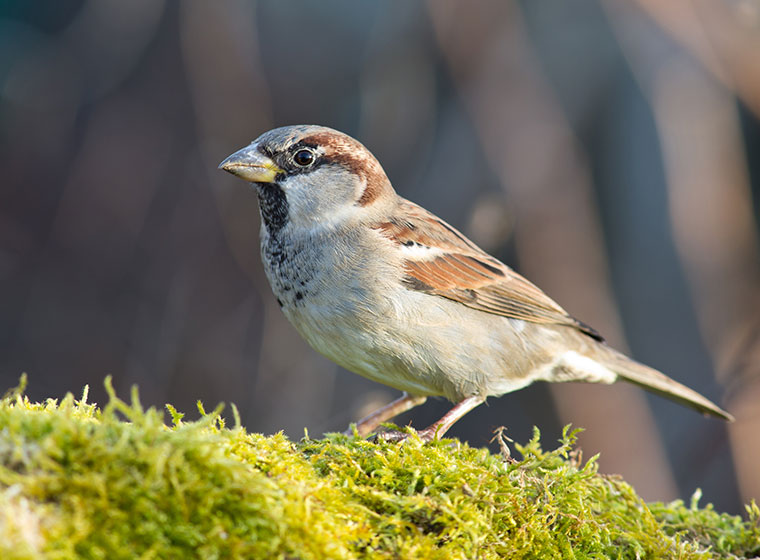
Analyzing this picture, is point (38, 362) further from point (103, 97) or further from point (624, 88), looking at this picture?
point (624, 88)

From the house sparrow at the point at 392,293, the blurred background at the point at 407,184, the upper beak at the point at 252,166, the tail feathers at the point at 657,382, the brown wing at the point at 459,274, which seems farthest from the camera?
the blurred background at the point at 407,184

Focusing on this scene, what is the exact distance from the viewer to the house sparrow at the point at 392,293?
10.2ft

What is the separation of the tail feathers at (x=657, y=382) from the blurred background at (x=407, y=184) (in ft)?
5.61

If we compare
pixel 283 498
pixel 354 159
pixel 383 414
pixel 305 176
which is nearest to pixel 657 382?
pixel 383 414

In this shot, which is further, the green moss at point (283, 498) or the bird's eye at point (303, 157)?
the bird's eye at point (303, 157)

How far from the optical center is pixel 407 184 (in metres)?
6.98

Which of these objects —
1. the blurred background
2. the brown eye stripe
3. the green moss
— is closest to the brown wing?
the brown eye stripe

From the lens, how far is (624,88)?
689cm

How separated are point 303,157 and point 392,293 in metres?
0.84

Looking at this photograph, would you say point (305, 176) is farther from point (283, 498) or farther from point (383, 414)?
point (283, 498)

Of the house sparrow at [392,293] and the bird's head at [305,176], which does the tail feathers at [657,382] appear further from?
the bird's head at [305,176]

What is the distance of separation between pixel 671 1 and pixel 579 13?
1558 mm

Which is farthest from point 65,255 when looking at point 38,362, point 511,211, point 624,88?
point 624,88

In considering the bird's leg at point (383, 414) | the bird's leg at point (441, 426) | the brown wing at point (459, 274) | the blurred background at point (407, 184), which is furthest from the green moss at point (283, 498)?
the blurred background at point (407, 184)
